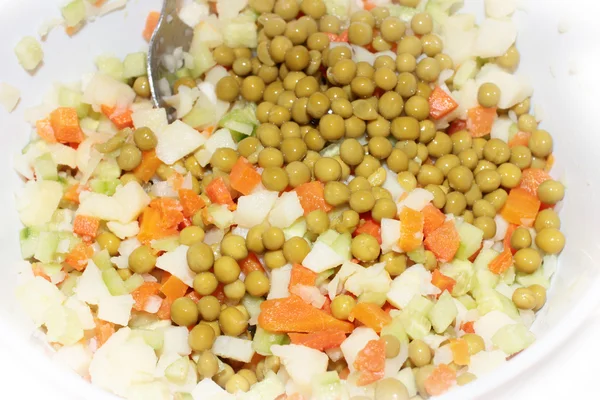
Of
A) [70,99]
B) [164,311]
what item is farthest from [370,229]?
[70,99]

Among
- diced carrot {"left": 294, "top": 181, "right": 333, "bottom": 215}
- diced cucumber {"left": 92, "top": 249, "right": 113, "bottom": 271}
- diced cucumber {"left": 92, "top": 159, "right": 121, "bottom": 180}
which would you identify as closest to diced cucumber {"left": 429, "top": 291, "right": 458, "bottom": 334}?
diced carrot {"left": 294, "top": 181, "right": 333, "bottom": 215}

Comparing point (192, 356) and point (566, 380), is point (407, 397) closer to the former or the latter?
point (566, 380)

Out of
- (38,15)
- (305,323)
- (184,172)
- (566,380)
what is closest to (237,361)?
(305,323)

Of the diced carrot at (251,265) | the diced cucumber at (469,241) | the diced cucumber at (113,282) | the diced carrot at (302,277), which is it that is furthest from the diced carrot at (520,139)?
the diced cucumber at (113,282)

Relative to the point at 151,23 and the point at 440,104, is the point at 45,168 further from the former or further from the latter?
the point at 440,104

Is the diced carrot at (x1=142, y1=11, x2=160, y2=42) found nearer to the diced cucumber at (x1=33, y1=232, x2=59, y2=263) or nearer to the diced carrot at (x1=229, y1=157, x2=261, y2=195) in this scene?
the diced carrot at (x1=229, y1=157, x2=261, y2=195)
